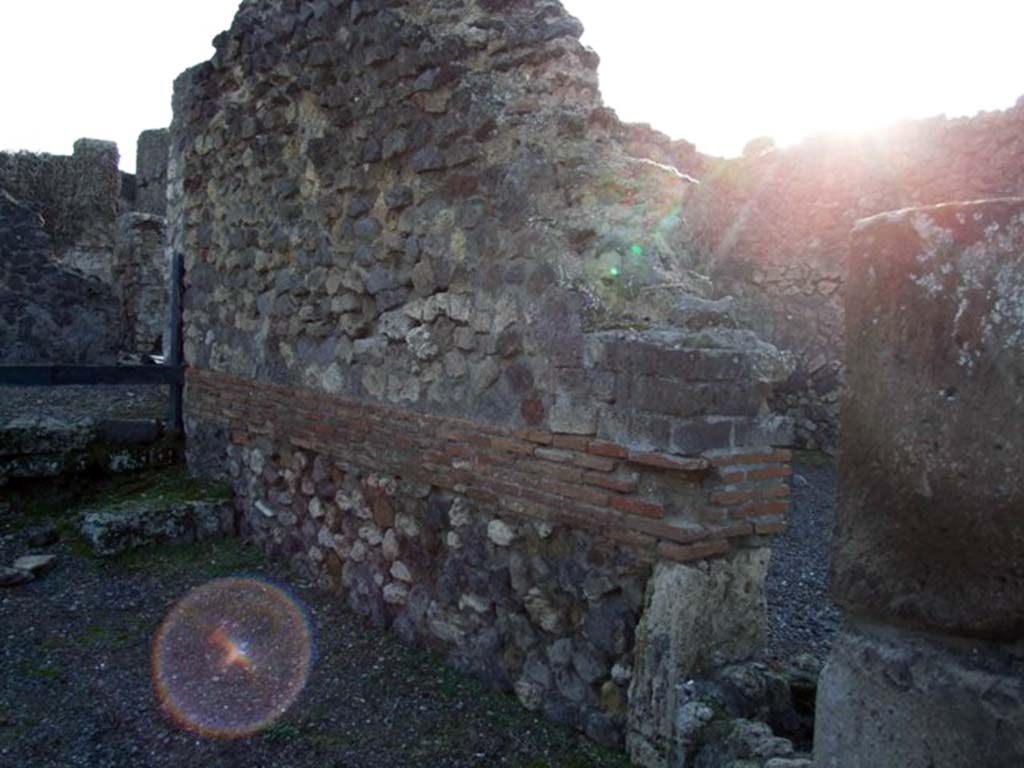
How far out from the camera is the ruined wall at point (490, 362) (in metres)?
2.75

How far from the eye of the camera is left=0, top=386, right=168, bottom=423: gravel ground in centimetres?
600

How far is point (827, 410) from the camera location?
9.23 meters

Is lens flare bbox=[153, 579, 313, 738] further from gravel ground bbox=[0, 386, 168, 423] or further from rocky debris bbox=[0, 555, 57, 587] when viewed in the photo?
gravel ground bbox=[0, 386, 168, 423]

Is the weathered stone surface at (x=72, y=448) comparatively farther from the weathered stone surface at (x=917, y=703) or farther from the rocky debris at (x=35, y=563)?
the weathered stone surface at (x=917, y=703)

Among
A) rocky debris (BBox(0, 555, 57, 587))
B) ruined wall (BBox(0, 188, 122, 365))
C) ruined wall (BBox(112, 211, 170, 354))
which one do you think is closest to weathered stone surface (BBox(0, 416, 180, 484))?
rocky debris (BBox(0, 555, 57, 587))

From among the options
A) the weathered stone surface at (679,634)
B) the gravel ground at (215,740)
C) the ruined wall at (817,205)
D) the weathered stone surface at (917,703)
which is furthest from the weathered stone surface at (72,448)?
the ruined wall at (817,205)

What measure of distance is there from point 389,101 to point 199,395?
8.66ft

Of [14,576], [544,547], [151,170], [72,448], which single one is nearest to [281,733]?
[544,547]

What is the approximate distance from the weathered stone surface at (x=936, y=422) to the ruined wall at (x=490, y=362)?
124cm

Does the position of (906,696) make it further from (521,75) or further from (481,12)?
(481,12)

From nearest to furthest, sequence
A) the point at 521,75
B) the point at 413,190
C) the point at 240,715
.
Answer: the point at 240,715 → the point at 521,75 → the point at 413,190

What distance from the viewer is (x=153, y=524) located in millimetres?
4914

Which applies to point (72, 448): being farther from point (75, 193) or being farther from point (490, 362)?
point (75, 193)

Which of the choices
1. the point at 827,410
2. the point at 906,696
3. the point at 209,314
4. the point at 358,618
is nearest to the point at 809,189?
the point at 827,410
